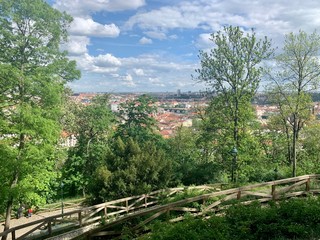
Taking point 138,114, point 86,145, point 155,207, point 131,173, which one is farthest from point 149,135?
point 155,207

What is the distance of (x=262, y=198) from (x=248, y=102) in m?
9.98

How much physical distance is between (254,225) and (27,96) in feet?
33.6

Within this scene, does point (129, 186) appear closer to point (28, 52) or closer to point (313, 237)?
point (28, 52)

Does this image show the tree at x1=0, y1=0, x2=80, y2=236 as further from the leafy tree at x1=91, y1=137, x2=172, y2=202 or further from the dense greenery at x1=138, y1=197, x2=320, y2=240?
the dense greenery at x1=138, y1=197, x2=320, y2=240

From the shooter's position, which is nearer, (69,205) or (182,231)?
(182,231)

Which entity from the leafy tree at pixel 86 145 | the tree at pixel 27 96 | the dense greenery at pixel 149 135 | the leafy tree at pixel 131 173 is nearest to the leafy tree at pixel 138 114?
the dense greenery at pixel 149 135

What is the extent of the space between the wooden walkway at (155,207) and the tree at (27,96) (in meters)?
2.53

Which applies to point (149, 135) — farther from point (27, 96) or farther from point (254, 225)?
point (254, 225)

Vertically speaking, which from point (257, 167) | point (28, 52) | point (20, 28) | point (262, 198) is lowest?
point (257, 167)

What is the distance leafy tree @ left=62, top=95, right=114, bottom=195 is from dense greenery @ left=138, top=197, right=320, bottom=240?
18362 mm

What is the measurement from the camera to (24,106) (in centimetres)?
1197

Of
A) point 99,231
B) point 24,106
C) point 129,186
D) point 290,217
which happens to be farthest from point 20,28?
point 290,217

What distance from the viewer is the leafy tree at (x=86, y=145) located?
77.9 feet

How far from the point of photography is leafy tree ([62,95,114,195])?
23734 millimetres
